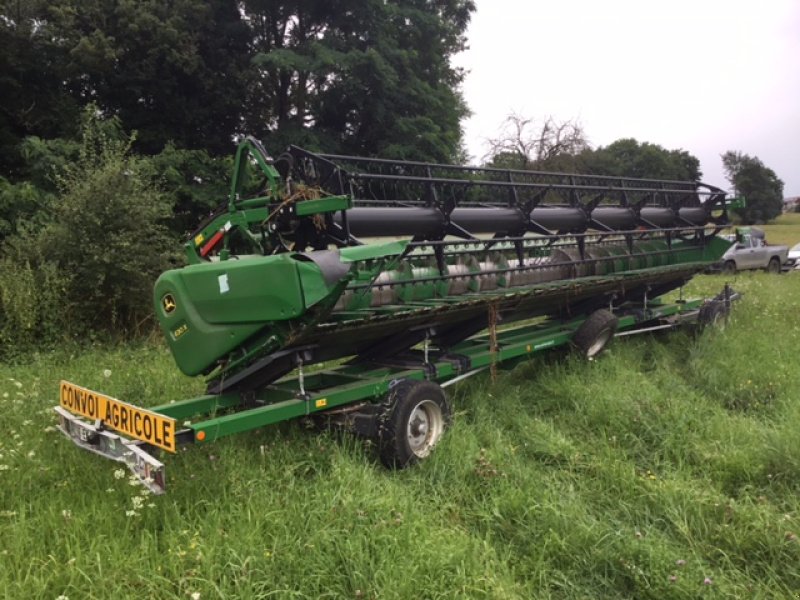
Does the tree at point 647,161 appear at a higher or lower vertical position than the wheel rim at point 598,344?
higher

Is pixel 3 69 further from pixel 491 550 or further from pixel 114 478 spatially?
pixel 491 550

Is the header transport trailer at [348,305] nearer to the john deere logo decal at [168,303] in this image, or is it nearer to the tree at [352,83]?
the john deere logo decal at [168,303]

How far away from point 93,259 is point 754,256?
20348 millimetres

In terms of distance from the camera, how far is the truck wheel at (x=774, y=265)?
2159cm

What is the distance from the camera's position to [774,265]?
21.8 m

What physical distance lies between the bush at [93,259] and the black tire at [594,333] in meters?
5.67

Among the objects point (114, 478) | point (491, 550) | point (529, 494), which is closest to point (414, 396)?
point (529, 494)

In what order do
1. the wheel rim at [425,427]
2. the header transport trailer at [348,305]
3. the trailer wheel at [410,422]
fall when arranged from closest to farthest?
the header transport trailer at [348,305] → the trailer wheel at [410,422] → the wheel rim at [425,427]

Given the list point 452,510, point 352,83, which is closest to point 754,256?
point 352,83

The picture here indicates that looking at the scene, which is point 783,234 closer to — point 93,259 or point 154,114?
point 154,114

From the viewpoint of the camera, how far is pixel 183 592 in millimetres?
2836

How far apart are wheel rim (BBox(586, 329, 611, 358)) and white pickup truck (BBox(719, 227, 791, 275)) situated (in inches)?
595

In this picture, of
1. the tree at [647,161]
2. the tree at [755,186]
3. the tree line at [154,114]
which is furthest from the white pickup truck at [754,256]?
the tree at [755,186]

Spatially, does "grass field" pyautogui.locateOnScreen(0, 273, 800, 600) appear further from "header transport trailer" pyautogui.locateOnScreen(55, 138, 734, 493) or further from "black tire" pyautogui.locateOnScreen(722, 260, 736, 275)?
"black tire" pyautogui.locateOnScreen(722, 260, 736, 275)
